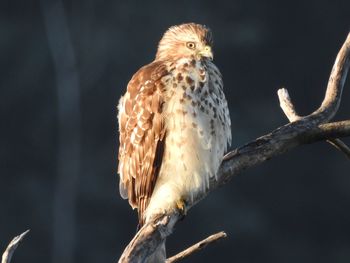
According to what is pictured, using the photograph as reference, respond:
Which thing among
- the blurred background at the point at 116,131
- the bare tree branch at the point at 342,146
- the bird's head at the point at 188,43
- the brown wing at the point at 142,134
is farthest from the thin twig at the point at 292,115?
the blurred background at the point at 116,131

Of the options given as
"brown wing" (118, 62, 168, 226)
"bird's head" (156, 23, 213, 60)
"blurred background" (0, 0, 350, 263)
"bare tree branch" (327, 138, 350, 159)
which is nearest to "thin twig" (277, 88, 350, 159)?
"bare tree branch" (327, 138, 350, 159)

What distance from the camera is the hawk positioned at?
651 centimetres

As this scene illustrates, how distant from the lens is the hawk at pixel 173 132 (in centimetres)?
651

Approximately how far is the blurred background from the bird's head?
10308 millimetres

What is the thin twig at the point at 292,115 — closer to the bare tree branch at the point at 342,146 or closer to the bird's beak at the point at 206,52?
the bare tree branch at the point at 342,146

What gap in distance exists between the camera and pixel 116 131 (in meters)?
18.1

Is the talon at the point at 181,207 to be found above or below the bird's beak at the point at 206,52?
below

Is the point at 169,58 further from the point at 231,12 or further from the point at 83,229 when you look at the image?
the point at 231,12

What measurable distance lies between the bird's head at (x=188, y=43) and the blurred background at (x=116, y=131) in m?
10.3

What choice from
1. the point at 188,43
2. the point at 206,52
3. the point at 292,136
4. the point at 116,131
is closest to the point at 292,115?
the point at 292,136

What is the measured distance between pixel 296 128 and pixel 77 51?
45.3 feet

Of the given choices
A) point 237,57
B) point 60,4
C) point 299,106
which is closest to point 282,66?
point 237,57

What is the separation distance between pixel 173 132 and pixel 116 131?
38.2ft

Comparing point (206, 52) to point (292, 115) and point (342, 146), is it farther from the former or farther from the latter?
point (342, 146)
